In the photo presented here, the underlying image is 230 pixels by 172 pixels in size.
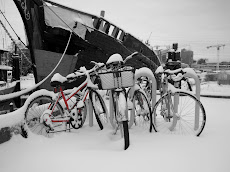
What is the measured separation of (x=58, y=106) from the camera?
3.03m

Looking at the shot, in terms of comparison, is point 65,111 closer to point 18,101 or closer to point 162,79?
point 162,79

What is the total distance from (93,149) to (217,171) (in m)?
1.49

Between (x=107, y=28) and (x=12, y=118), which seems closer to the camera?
(x=12, y=118)

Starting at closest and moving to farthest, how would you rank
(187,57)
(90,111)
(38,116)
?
(38,116) < (90,111) < (187,57)

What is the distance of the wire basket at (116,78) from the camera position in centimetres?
251

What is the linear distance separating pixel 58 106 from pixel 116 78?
1178mm

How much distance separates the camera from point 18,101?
4570 millimetres

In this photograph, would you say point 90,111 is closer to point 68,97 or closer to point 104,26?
point 68,97

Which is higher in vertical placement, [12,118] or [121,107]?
[121,107]

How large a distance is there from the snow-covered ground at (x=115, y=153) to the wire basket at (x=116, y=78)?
847 mm

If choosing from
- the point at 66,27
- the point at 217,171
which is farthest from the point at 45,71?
the point at 217,171

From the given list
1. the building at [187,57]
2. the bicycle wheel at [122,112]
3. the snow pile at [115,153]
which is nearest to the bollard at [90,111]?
the snow pile at [115,153]

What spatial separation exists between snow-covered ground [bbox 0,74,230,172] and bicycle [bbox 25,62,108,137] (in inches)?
8.8

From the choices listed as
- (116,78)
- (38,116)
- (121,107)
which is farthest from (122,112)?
(38,116)
